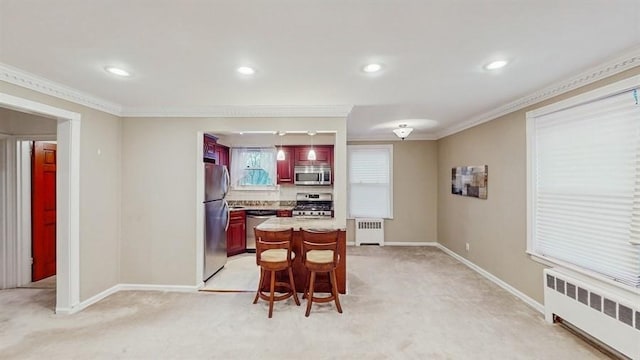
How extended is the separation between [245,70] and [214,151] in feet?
10.4

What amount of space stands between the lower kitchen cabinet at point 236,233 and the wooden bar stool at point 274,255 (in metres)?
2.04

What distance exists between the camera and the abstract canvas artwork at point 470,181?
14.2 feet

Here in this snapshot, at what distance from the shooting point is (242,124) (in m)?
3.77

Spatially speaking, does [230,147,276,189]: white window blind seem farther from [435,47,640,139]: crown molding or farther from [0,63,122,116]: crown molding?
[435,47,640,139]: crown molding

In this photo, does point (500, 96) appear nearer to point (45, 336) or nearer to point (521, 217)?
point (521, 217)

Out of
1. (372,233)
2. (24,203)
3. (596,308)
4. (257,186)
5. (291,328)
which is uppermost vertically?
(257,186)

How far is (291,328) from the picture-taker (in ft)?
9.18

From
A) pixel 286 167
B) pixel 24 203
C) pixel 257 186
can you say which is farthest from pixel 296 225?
pixel 24 203

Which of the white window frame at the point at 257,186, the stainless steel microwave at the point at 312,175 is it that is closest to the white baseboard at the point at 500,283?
the stainless steel microwave at the point at 312,175

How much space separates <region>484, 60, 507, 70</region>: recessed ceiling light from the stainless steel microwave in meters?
3.78

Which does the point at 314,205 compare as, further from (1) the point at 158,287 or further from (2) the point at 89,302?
(2) the point at 89,302

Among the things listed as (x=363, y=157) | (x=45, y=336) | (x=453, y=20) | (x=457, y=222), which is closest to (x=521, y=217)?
(x=457, y=222)

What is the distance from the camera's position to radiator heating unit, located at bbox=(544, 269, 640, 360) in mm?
2090

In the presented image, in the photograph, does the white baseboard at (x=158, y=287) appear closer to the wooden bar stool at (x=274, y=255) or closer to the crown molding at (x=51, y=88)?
the wooden bar stool at (x=274, y=255)
